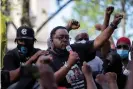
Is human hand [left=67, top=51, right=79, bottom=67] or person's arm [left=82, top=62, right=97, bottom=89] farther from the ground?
human hand [left=67, top=51, right=79, bottom=67]

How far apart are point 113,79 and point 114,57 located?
141 centimetres

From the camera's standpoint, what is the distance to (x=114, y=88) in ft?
18.8

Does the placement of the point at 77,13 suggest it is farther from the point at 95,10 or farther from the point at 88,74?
the point at 88,74

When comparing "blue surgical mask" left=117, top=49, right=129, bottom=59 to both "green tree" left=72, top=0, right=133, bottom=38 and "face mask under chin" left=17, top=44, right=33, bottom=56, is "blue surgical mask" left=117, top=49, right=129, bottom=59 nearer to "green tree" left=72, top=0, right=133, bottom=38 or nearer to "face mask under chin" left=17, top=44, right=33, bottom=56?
"face mask under chin" left=17, top=44, right=33, bottom=56

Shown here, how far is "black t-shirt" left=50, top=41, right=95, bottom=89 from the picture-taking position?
6949 mm

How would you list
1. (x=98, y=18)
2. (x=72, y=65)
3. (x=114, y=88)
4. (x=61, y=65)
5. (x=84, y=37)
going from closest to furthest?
→ (x=114, y=88) < (x=72, y=65) < (x=61, y=65) < (x=84, y=37) < (x=98, y=18)

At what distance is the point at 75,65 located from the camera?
704cm

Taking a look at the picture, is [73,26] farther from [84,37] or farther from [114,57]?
[114,57]

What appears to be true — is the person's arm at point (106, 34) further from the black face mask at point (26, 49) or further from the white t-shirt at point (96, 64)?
the black face mask at point (26, 49)

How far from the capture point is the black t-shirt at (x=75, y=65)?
6949mm

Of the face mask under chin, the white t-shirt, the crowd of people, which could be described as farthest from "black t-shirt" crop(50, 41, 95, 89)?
the white t-shirt

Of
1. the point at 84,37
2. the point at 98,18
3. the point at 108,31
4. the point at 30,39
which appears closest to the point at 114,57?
the point at 108,31

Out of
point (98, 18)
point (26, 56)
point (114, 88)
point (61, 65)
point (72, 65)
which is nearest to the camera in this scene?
point (114, 88)

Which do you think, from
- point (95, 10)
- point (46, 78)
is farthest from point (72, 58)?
point (95, 10)
